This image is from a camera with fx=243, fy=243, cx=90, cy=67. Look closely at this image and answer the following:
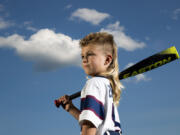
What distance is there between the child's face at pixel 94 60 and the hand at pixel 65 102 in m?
0.86

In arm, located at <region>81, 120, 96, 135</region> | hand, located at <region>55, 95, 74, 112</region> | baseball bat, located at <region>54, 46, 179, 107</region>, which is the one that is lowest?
arm, located at <region>81, 120, 96, 135</region>

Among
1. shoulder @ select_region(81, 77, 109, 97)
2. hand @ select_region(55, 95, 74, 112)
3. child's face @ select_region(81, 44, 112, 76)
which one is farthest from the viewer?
hand @ select_region(55, 95, 74, 112)

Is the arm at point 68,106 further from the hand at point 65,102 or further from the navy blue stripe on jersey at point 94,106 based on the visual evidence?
the navy blue stripe on jersey at point 94,106

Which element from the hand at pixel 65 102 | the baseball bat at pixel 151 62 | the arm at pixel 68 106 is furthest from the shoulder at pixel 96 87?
the baseball bat at pixel 151 62

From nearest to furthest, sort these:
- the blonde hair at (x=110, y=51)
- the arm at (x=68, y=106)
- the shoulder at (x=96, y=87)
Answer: the shoulder at (x=96, y=87)
the blonde hair at (x=110, y=51)
the arm at (x=68, y=106)

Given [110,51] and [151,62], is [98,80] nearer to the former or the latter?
[110,51]

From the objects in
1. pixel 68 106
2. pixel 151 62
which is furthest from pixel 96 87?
pixel 151 62

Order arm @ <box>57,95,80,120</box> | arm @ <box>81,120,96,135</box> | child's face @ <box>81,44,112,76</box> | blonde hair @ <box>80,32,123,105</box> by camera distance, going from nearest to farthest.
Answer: arm @ <box>81,120,96,135</box>
child's face @ <box>81,44,112,76</box>
blonde hair @ <box>80,32,123,105</box>
arm @ <box>57,95,80,120</box>

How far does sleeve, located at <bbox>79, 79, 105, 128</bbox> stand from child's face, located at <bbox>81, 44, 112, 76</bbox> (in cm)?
22

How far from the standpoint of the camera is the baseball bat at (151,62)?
499 cm

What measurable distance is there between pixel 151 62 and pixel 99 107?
7.96 ft

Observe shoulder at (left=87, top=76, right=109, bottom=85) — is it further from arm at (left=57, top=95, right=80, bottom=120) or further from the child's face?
arm at (left=57, top=95, right=80, bottom=120)

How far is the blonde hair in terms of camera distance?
3379mm

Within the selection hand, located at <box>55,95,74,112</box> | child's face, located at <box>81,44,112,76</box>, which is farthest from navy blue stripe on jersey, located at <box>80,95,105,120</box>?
hand, located at <box>55,95,74,112</box>
